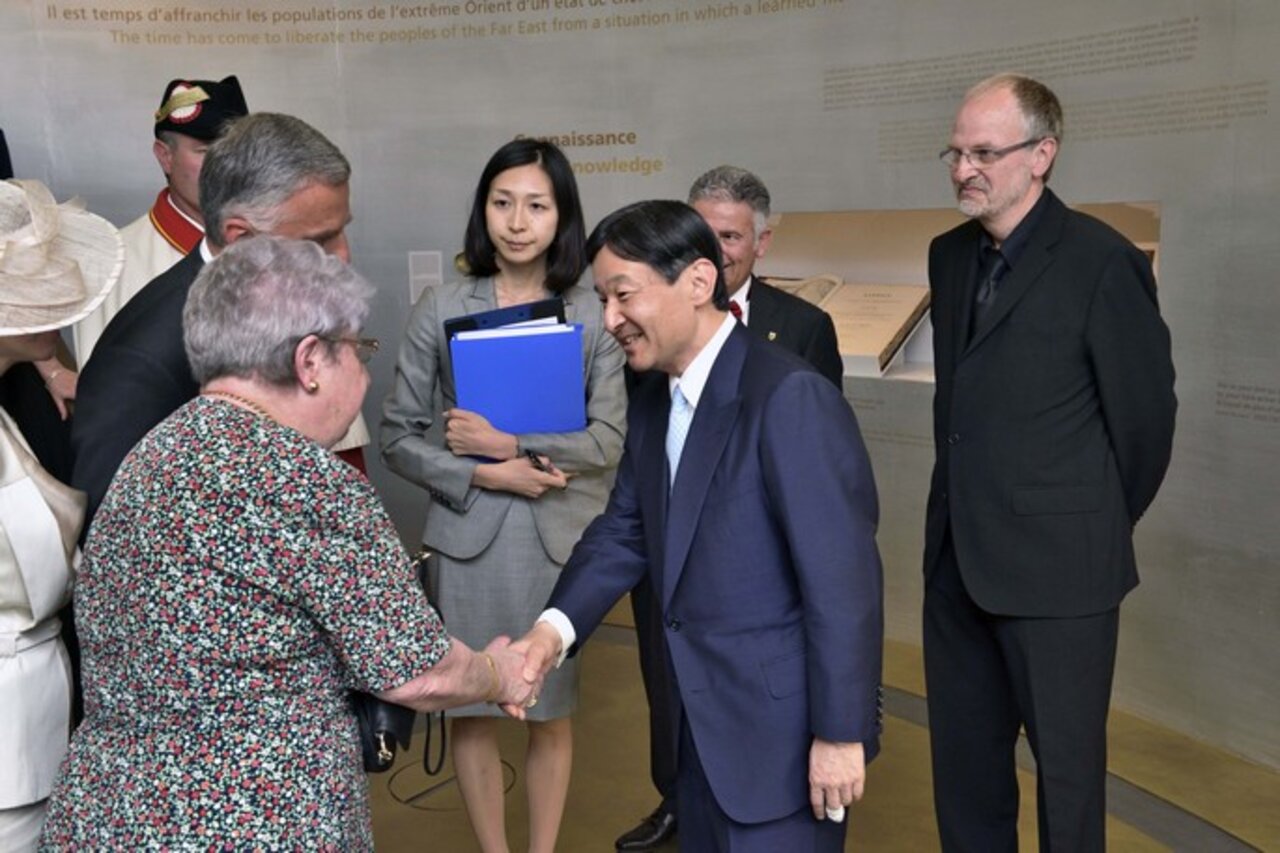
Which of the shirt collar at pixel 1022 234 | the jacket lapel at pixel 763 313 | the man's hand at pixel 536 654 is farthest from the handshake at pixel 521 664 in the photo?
the jacket lapel at pixel 763 313

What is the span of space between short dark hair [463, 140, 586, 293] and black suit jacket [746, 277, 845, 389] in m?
0.61

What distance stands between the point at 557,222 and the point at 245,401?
1.56 m

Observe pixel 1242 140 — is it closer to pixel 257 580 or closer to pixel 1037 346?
pixel 1037 346

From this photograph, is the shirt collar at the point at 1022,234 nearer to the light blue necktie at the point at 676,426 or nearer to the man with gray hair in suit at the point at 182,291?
the light blue necktie at the point at 676,426

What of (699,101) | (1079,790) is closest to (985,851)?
(1079,790)

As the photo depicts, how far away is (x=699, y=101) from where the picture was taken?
5.59 metres

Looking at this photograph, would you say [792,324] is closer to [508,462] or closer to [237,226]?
[508,462]

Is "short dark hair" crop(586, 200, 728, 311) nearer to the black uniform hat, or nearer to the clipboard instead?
the clipboard

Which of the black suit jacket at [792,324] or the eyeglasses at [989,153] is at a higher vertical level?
the eyeglasses at [989,153]

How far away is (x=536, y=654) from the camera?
7.40 ft

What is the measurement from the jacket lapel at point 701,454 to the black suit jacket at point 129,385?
33.5 inches

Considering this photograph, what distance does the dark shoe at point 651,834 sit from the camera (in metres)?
3.59

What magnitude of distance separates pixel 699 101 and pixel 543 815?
3.40 m

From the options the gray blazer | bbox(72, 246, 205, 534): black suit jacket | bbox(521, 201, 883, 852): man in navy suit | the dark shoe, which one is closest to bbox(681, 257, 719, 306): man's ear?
bbox(521, 201, 883, 852): man in navy suit
